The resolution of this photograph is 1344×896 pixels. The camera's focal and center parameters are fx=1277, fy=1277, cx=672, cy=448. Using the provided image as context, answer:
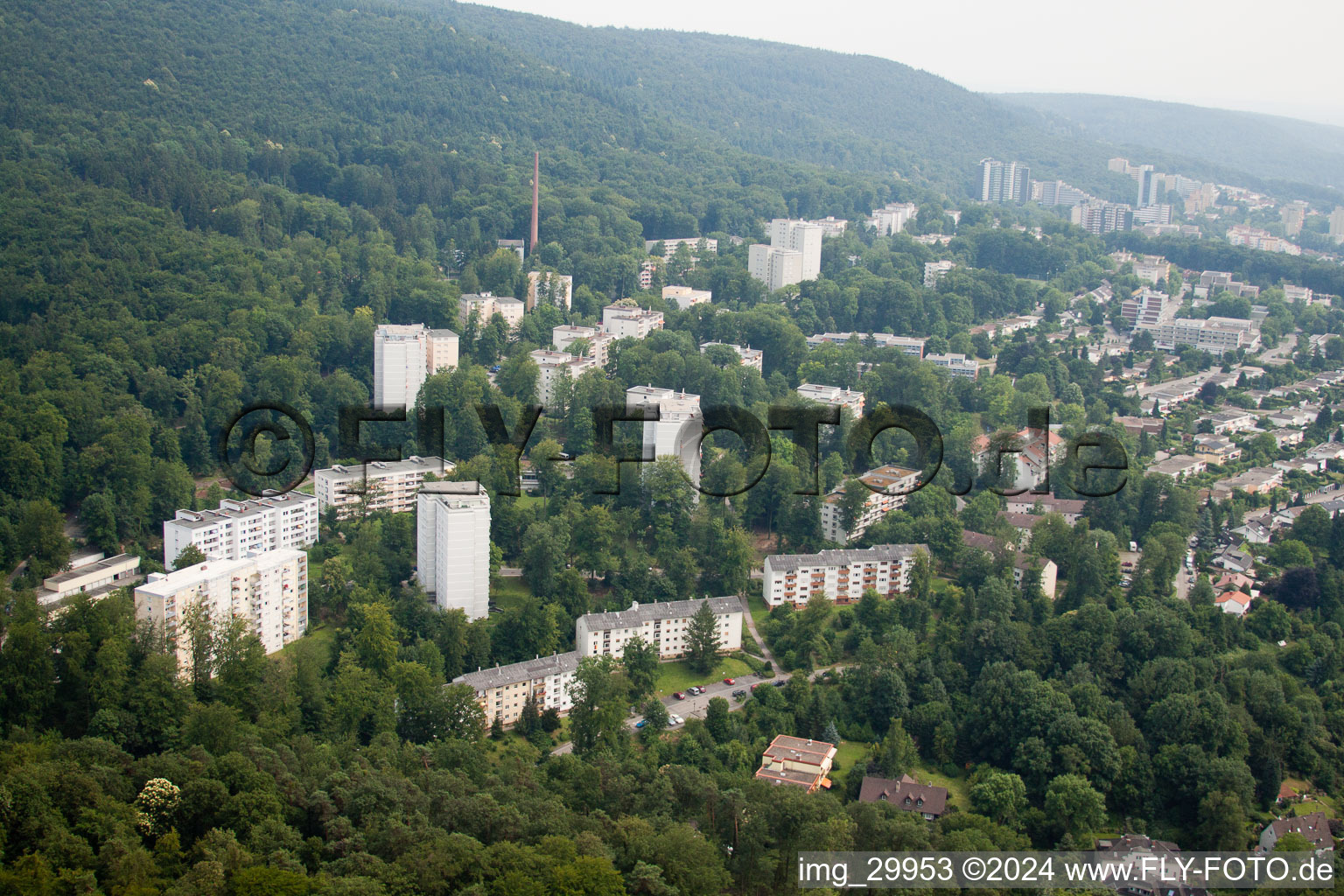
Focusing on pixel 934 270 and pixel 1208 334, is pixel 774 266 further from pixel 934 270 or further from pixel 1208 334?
pixel 1208 334

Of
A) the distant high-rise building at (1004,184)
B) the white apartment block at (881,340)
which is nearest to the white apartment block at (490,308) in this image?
the white apartment block at (881,340)

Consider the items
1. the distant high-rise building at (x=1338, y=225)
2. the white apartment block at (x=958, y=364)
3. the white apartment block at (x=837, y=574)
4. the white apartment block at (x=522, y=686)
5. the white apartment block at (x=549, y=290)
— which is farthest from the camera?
the distant high-rise building at (x=1338, y=225)

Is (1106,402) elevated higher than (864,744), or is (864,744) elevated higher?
(1106,402)

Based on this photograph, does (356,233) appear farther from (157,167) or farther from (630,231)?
(630,231)

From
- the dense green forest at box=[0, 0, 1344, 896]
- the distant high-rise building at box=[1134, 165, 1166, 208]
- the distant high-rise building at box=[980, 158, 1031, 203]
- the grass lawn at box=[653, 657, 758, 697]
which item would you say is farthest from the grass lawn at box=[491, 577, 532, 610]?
the distant high-rise building at box=[1134, 165, 1166, 208]

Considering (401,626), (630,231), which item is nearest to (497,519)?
(401,626)

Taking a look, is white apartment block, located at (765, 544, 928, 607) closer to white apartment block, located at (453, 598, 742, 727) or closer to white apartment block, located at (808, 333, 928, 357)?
white apartment block, located at (453, 598, 742, 727)

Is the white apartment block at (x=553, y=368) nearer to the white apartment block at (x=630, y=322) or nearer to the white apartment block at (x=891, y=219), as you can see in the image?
the white apartment block at (x=630, y=322)
